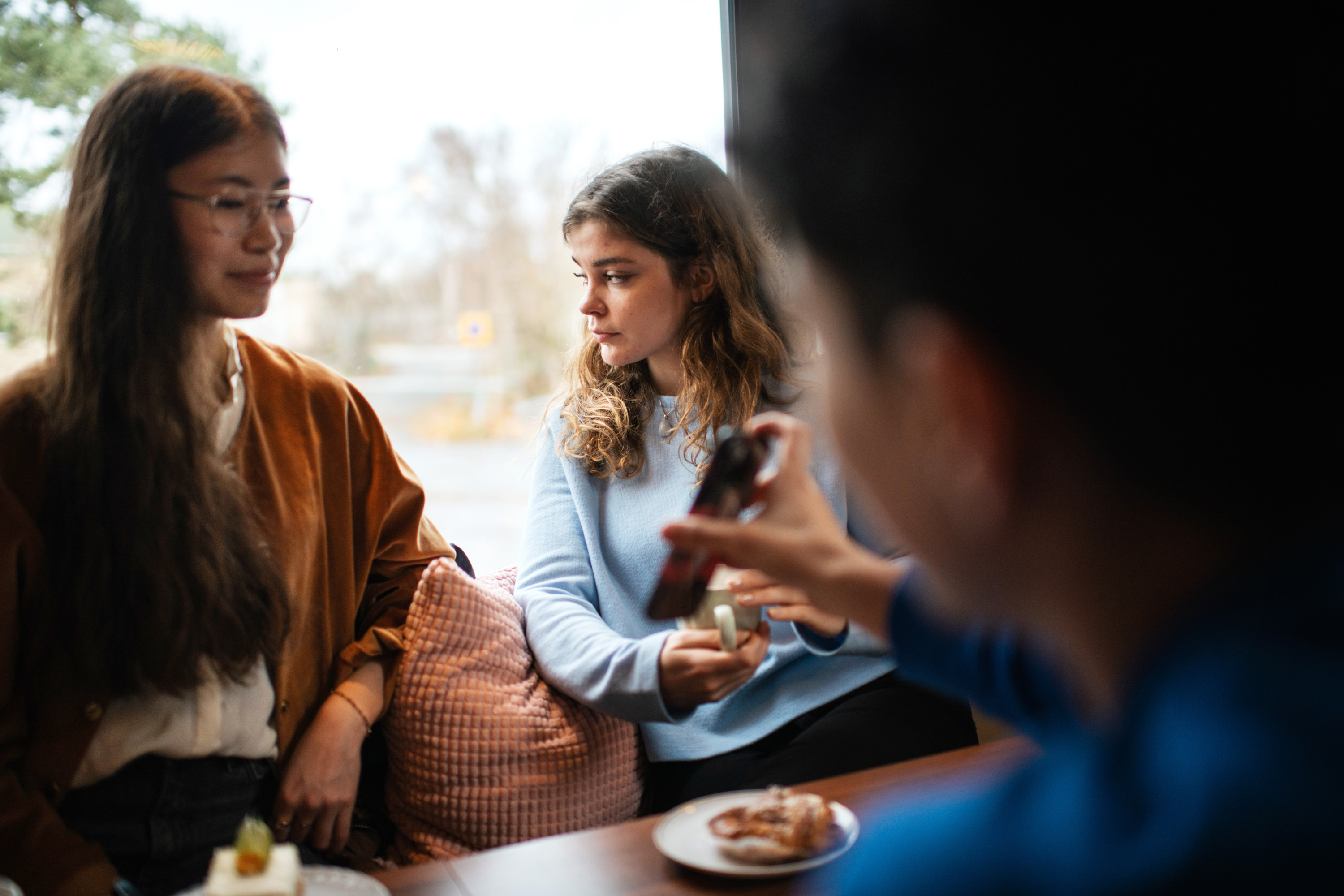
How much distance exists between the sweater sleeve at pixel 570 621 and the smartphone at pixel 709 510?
601mm

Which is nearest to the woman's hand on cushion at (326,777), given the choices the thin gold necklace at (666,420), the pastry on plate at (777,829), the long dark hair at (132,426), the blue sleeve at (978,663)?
the long dark hair at (132,426)

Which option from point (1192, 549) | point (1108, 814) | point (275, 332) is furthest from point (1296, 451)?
point (275, 332)

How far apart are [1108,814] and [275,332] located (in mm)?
2030

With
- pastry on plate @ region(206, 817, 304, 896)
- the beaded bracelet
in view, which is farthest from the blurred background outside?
pastry on plate @ region(206, 817, 304, 896)

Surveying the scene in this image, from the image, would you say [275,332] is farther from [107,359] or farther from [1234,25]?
[1234,25]

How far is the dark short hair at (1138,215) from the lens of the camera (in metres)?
0.33

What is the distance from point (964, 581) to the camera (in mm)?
428

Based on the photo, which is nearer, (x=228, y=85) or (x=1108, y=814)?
(x=1108, y=814)

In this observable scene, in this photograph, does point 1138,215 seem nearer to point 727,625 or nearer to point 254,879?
point 254,879

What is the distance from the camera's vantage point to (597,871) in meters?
0.99

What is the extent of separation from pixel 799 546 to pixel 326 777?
86 centimetres

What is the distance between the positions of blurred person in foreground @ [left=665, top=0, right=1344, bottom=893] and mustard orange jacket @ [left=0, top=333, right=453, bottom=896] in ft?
3.50

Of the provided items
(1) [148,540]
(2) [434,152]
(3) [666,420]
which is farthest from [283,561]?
(2) [434,152]

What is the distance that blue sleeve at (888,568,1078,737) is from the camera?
2.20ft
